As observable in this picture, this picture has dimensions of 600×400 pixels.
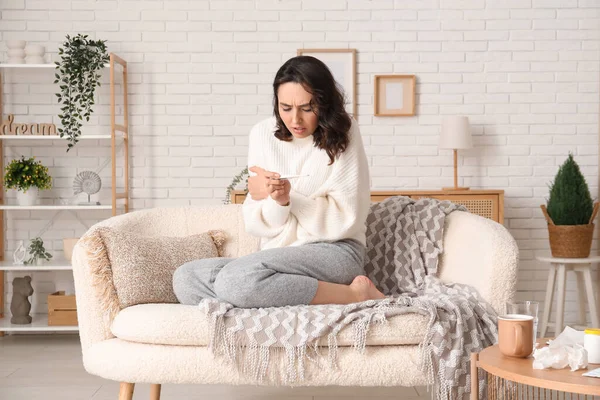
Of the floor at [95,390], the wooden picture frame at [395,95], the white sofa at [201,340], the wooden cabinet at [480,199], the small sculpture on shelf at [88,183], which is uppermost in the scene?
the wooden picture frame at [395,95]

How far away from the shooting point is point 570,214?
419 centimetres

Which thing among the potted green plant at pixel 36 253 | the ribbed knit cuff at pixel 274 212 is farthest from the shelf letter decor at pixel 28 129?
the ribbed knit cuff at pixel 274 212

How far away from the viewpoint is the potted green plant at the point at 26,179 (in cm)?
433

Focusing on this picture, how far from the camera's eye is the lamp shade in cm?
434

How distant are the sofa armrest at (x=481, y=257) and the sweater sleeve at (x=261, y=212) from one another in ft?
2.09

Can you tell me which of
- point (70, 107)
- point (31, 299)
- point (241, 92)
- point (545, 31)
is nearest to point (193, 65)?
point (241, 92)

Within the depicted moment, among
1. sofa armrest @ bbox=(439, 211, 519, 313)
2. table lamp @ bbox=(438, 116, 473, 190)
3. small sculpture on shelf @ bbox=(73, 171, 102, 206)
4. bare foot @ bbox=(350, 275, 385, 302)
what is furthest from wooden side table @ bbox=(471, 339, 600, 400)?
small sculpture on shelf @ bbox=(73, 171, 102, 206)

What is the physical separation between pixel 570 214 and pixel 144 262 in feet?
8.64

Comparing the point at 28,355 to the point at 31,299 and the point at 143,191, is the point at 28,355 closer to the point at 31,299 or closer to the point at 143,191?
the point at 31,299

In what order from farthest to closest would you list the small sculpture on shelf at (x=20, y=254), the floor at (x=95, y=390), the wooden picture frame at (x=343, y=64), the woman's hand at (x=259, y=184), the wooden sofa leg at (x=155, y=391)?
the wooden picture frame at (x=343, y=64) < the small sculpture on shelf at (x=20, y=254) < the floor at (x=95, y=390) < the wooden sofa leg at (x=155, y=391) < the woman's hand at (x=259, y=184)

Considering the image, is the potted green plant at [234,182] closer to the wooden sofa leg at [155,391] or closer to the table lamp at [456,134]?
the table lamp at [456,134]

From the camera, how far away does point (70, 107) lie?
4.41 metres

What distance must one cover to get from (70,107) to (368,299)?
266 centimetres

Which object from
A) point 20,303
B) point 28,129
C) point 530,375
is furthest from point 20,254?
point 530,375
